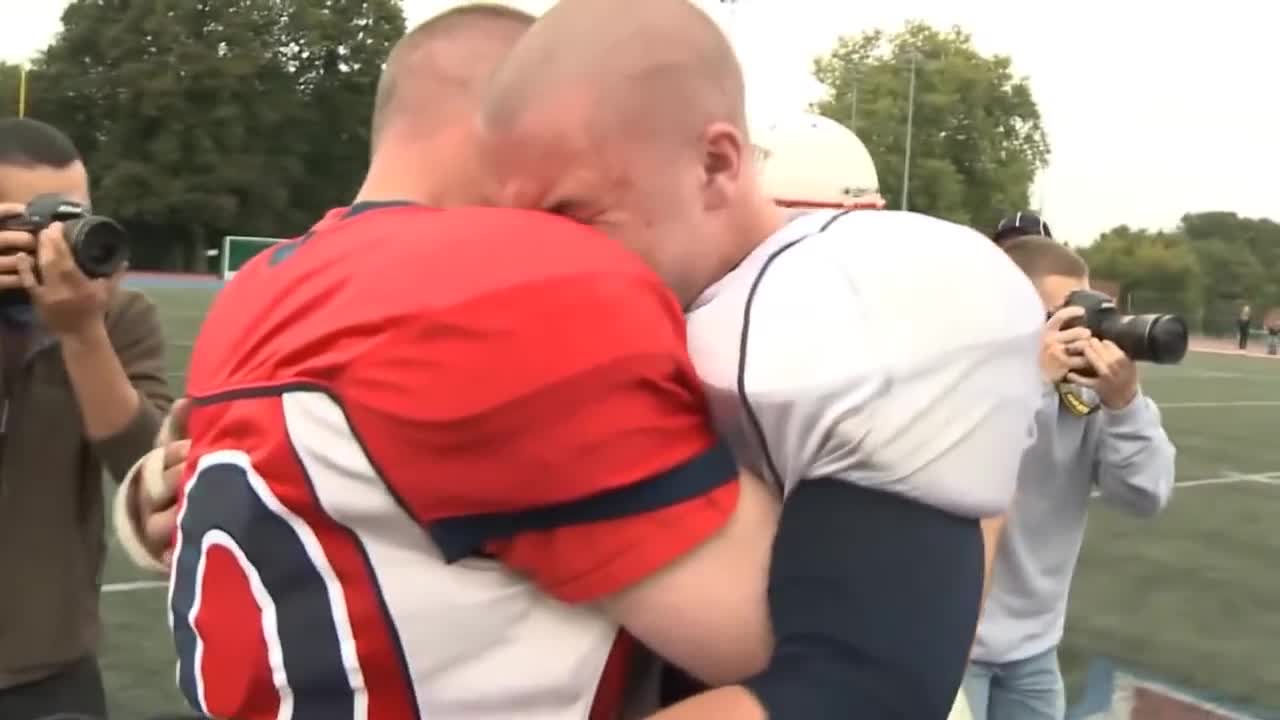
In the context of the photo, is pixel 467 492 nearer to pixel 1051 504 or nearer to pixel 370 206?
pixel 370 206

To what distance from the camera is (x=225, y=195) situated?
50.9 metres

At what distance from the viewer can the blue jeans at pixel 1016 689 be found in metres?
3.78

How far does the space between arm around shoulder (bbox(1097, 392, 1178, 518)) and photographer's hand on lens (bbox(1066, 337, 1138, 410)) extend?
5 cm

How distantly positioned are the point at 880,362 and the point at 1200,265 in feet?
251

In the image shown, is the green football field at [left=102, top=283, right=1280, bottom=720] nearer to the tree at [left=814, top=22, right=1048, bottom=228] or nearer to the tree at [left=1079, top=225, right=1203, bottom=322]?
the tree at [left=814, top=22, right=1048, bottom=228]

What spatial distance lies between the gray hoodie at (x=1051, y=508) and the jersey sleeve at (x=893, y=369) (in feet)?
8.77

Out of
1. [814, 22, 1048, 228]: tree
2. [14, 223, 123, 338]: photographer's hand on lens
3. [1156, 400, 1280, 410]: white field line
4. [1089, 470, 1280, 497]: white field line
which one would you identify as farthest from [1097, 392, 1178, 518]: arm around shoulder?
[814, 22, 1048, 228]: tree

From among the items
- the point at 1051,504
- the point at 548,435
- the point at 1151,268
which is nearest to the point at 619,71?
the point at 548,435

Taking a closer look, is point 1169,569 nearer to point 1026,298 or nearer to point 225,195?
point 1026,298

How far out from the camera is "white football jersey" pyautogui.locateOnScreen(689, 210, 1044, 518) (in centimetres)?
106

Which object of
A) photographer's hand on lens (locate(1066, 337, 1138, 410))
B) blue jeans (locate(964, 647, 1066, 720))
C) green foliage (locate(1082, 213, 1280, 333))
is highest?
photographer's hand on lens (locate(1066, 337, 1138, 410))

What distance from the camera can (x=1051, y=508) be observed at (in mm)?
3775

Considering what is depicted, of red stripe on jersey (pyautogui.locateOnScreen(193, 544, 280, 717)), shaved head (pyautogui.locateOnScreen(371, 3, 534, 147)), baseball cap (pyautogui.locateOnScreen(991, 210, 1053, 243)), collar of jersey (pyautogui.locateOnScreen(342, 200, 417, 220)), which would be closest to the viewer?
red stripe on jersey (pyautogui.locateOnScreen(193, 544, 280, 717))

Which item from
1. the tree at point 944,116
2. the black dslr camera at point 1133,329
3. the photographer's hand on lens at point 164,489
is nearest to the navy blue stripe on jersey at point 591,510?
the photographer's hand on lens at point 164,489
